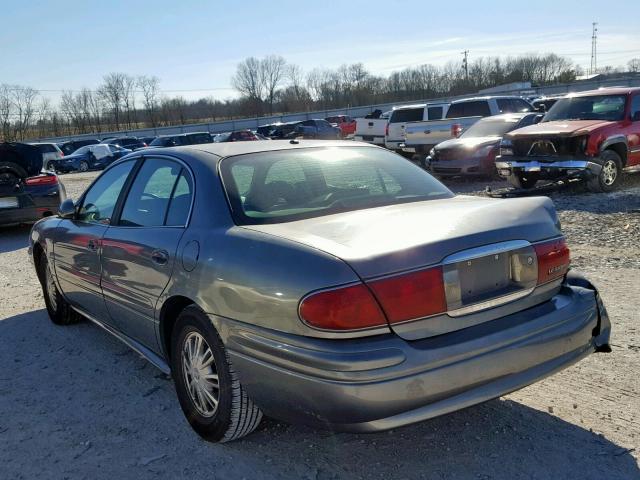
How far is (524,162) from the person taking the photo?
1062 cm

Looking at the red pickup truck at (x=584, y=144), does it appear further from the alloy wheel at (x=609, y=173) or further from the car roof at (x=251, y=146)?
the car roof at (x=251, y=146)

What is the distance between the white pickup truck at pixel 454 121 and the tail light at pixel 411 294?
13.6m

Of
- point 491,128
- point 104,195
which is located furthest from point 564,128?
point 104,195

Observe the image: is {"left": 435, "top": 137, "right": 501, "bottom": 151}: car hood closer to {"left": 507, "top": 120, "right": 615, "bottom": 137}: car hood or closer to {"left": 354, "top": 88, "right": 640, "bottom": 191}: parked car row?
{"left": 354, "top": 88, "right": 640, "bottom": 191}: parked car row

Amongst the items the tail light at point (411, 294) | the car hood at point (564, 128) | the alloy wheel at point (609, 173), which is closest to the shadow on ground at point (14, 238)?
the tail light at point (411, 294)

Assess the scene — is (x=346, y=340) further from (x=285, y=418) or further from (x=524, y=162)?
(x=524, y=162)

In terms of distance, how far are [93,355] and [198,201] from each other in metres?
2.05

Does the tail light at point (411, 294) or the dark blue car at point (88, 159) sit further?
the dark blue car at point (88, 159)

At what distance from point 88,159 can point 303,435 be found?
3307 centimetres

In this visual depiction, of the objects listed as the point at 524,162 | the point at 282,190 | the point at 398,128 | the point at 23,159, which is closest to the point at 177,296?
the point at 282,190

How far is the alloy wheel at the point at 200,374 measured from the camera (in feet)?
9.70

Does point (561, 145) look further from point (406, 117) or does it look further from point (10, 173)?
point (10, 173)

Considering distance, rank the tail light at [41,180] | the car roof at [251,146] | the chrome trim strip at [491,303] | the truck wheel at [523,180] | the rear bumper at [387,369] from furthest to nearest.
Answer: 1. the truck wheel at [523,180]
2. the tail light at [41,180]
3. the car roof at [251,146]
4. the chrome trim strip at [491,303]
5. the rear bumper at [387,369]

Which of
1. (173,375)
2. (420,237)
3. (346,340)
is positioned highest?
(420,237)
